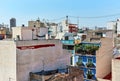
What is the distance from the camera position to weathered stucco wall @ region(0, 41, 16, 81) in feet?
63.7

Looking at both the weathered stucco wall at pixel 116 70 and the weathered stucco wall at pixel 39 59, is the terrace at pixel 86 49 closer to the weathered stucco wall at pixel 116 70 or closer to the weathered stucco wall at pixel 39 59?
the weathered stucco wall at pixel 116 70

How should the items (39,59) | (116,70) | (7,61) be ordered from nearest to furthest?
1. (7,61)
2. (39,59)
3. (116,70)

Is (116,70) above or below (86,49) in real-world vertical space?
below

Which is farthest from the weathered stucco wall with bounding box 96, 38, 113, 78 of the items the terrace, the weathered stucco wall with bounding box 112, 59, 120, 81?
the weathered stucco wall with bounding box 112, 59, 120, 81

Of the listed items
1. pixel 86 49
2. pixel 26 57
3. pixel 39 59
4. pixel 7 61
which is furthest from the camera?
pixel 86 49

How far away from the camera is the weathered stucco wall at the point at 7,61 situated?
19.4 meters

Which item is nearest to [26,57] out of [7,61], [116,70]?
[7,61]

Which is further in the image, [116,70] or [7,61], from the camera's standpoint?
[116,70]

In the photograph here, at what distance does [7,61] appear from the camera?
2023 cm

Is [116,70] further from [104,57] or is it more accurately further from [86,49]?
[86,49]

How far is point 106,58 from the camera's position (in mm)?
30250

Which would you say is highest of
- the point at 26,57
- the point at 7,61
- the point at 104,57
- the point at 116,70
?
the point at 26,57

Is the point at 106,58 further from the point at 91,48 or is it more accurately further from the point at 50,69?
the point at 50,69

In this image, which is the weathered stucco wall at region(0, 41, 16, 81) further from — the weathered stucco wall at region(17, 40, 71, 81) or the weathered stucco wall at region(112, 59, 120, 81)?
the weathered stucco wall at region(112, 59, 120, 81)
